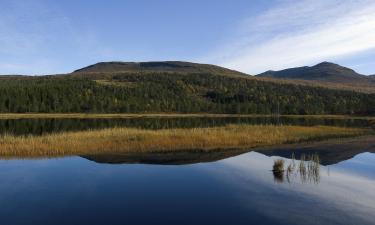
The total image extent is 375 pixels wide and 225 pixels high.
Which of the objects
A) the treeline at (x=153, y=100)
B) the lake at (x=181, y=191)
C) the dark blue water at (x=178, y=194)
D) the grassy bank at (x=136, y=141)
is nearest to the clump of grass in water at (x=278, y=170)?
the lake at (x=181, y=191)

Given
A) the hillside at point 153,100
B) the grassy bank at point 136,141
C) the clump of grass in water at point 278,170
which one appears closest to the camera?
the clump of grass in water at point 278,170

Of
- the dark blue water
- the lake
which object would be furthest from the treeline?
the dark blue water

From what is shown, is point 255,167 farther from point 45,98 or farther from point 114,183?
point 45,98

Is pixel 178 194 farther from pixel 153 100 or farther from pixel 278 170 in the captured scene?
pixel 153 100

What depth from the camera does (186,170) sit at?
32656mm

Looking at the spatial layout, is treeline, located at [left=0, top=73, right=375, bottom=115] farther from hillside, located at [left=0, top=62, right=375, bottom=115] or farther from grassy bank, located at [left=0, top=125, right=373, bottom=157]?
grassy bank, located at [left=0, top=125, right=373, bottom=157]

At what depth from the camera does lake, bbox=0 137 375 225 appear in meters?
19.9

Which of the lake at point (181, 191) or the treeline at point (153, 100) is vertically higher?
the treeline at point (153, 100)

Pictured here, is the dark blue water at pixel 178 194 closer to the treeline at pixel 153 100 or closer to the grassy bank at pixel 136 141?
the grassy bank at pixel 136 141

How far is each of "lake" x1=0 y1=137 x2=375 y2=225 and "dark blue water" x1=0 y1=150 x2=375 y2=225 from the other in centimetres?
4

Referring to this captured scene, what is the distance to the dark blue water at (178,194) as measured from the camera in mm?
19828

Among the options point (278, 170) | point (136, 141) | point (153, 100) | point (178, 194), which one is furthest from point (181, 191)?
point (153, 100)

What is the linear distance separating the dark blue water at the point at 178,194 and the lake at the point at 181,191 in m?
0.04

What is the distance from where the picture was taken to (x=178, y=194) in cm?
2462
